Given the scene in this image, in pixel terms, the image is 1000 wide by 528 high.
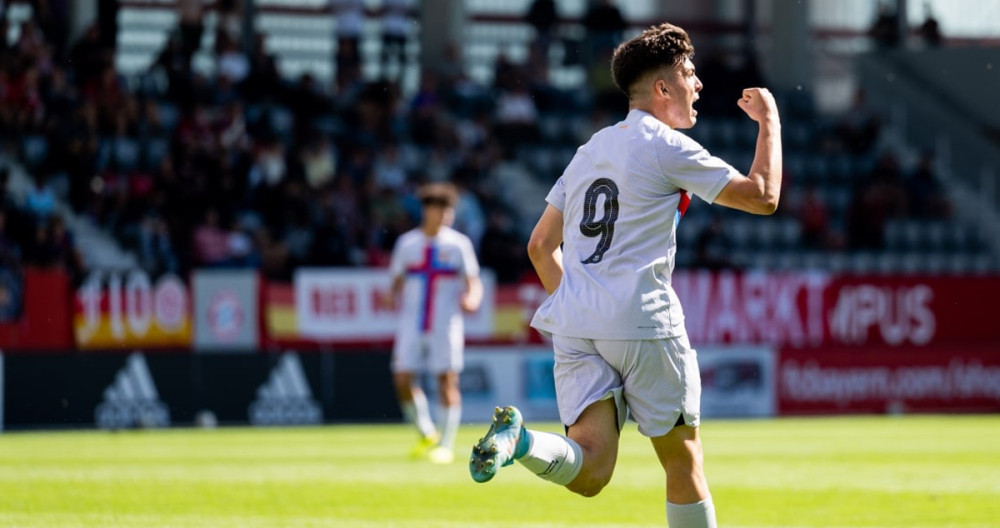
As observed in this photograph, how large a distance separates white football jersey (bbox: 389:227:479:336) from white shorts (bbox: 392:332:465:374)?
60 millimetres

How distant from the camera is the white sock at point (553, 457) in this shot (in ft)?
20.3

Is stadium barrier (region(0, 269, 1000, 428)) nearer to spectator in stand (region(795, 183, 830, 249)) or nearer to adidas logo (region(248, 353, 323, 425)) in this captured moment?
adidas logo (region(248, 353, 323, 425))

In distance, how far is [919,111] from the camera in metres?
32.3

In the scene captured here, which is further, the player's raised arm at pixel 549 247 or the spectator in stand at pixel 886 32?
the spectator in stand at pixel 886 32

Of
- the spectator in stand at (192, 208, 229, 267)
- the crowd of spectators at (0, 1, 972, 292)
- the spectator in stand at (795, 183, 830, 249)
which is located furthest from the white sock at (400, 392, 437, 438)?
the spectator in stand at (795, 183, 830, 249)

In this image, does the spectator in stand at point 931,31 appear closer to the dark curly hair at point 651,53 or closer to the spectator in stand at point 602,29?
the spectator in stand at point 602,29

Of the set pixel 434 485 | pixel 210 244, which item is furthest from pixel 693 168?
pixel 210 244

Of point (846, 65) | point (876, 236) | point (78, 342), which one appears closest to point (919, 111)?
point (846, 65)

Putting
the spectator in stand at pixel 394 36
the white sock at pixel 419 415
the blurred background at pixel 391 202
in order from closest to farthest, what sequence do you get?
the white sock at pixel 419 415 → the blurred background at pixel 391 202 → the spectator in stand at pixel 394 36

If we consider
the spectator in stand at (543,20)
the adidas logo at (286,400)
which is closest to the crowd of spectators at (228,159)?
the adidas logo at (286,400)

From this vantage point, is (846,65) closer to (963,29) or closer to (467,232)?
(963,29)

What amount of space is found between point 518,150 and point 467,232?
4605 mm

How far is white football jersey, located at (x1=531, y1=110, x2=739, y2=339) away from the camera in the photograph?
6.33 meters

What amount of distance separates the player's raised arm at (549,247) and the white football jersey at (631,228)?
22cm
